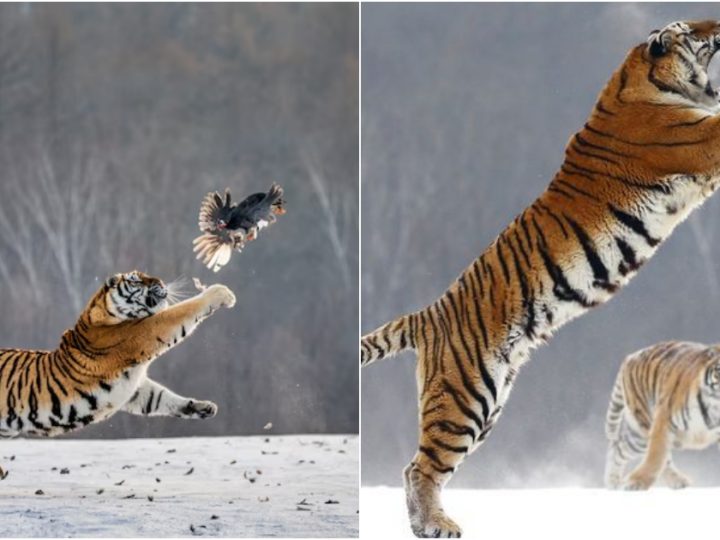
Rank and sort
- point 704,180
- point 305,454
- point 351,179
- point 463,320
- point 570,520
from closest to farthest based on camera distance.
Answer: point 704,180, point 463,320, point 570,520, point 305,454, point 351,179

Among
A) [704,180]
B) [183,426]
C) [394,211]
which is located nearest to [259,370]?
[183,426]

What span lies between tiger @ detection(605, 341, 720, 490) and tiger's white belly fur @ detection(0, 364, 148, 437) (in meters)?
2.43

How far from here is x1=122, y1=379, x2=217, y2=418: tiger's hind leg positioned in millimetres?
4773

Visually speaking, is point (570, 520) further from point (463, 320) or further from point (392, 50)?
point (392, 50)

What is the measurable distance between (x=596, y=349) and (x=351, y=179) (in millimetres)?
1476

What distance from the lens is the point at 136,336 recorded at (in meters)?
4.70

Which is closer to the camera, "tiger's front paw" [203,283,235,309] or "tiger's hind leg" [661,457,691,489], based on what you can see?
"tiger's front paw" [203,283,235,309]

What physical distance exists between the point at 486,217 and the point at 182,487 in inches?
78.1

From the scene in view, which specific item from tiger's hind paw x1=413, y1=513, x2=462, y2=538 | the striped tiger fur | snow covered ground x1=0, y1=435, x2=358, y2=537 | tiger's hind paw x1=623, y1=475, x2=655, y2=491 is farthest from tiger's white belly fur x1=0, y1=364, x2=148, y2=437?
tiger's hind paw x1=623, y1=475, x2=655, y2=491

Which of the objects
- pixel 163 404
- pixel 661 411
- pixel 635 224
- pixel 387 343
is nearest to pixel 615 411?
pixel 661 411

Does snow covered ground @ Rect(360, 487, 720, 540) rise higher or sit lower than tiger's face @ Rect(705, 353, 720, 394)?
lower

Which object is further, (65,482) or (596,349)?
(596,349)

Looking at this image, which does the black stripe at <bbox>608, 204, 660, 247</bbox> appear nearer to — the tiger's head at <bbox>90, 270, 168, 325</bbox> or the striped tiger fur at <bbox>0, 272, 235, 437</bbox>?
the striped tiger fur at <bbox>0, 272, 235, 437</bbox>

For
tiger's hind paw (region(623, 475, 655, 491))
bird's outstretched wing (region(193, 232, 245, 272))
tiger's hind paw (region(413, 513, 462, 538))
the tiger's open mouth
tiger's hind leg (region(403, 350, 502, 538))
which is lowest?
tiger's hind paw (region(413, 513, 462, 538))
